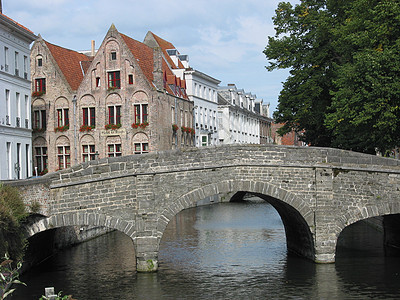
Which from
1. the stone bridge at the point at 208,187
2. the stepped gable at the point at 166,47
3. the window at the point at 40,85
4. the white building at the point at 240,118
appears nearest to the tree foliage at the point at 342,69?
the stone bridge at the point at 208,187

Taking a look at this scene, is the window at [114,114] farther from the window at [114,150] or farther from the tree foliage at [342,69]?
the tree foliage at [342,69]

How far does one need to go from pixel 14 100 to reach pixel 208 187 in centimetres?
1968

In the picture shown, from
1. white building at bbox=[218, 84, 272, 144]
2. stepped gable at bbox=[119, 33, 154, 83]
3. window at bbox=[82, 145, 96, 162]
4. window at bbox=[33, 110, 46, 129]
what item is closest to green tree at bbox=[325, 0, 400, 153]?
stepped gable at bbox=[119, 33, 154, 83]

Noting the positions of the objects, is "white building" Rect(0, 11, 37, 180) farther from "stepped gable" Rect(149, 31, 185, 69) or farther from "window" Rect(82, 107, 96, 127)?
"stepped gable" Rect(149, 31, 185, 69)

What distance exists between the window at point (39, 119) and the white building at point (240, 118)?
88.4 feet

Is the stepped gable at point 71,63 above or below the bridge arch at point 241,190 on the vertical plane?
above

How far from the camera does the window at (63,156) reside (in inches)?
1958

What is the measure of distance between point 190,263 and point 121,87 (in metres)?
26.3

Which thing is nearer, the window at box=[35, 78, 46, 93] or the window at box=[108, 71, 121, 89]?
the window at box=[108, 71, 121, 89]

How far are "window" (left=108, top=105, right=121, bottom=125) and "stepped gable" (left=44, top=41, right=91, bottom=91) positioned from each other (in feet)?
12.1

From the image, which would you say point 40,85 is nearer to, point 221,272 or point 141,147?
point 141,147

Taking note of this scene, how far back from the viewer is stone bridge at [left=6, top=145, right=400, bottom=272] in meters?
21.9

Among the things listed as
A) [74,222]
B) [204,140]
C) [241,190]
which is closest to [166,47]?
[204,140]

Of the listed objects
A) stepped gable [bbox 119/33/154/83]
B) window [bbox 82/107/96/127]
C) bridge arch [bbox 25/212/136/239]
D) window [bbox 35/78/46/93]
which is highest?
stepped gable [bbox 119/33/154/83]
